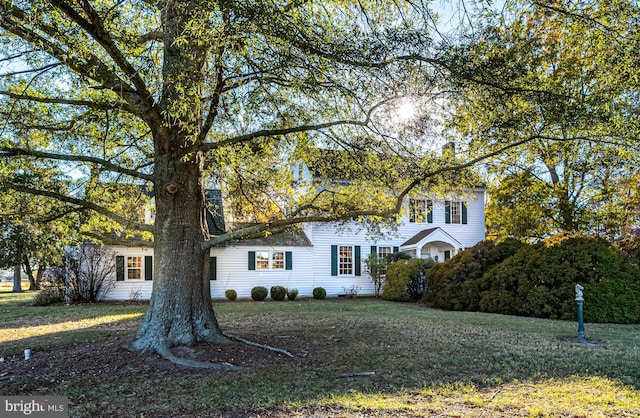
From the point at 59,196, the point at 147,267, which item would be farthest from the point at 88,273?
the point at 59,196

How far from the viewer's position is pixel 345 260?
23.1m

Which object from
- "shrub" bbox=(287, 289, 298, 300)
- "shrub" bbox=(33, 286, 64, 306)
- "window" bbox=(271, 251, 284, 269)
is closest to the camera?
"shrub" bbox=(33, 286, 64, 306)

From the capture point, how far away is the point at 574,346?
8.09m

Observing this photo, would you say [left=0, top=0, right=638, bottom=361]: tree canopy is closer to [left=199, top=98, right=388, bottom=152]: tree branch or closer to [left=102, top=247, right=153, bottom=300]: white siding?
[left=199, top=98, right=388, bottom=152]: tree branch

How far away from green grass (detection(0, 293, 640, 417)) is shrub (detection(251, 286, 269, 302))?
10159 millimetres

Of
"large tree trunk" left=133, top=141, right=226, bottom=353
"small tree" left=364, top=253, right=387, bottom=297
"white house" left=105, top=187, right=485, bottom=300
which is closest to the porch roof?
"white house" left=105, top=187, right=485, bottom=300

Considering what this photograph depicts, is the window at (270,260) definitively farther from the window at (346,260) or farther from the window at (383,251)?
the window at (383,251)

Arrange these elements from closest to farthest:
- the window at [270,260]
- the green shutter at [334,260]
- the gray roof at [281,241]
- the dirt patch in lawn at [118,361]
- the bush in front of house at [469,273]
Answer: the dirt patch in lawn at [118,361] < the bush in front of house at [469,273] < the window at [270,260] < the gray roof at [281,241] < the green shutter at [334,260]

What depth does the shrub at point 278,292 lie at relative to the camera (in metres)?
20.8

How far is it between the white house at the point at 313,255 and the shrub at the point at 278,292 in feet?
3.26

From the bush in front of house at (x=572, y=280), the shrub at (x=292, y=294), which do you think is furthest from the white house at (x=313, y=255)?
the bush in front of house at (x=572, y=280)

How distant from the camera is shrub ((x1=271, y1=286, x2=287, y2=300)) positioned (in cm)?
2077

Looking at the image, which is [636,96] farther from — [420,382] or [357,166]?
[420,382]

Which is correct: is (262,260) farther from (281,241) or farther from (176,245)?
(176,245)
